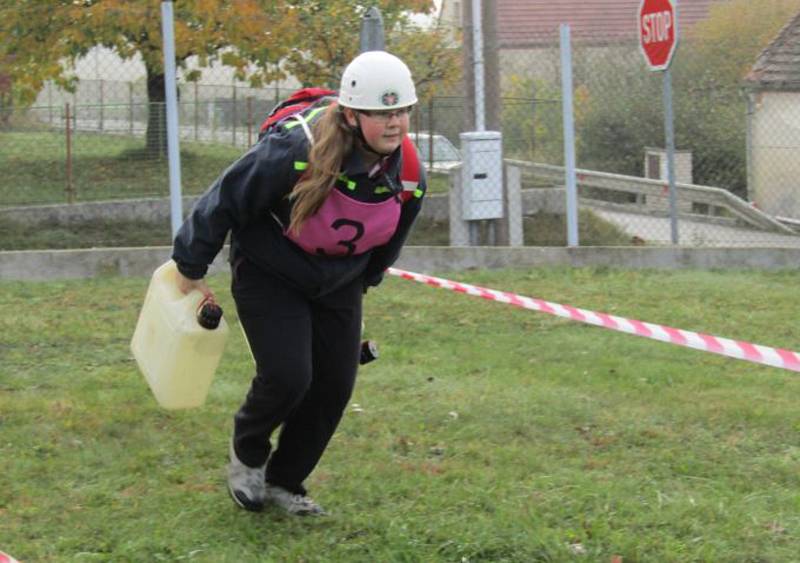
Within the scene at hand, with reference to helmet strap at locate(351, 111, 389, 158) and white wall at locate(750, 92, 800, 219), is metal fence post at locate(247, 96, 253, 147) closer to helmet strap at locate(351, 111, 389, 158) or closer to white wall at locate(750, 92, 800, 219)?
white wall at locate(750, 92, 800, 219)

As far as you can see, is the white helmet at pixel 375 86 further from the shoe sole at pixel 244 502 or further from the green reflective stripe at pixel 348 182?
the shoe sole at pixel 244 502

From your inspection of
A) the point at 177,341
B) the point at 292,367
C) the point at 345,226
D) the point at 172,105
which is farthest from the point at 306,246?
the point at 172,105

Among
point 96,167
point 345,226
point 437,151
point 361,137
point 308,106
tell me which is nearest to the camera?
point 361,137

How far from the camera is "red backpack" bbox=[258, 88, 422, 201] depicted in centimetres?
429

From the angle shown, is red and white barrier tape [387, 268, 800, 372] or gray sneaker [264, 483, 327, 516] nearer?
gray sneaker [264, 483, 327, 516]

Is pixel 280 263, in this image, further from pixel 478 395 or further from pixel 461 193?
pixel 461 193

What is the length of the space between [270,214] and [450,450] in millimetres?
1583

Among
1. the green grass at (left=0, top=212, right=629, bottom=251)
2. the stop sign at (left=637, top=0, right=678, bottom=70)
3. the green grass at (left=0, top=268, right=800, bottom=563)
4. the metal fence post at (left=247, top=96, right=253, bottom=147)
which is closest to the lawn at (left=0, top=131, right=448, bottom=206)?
the green grass at (left=0, top=212, right=629, bottom=251)

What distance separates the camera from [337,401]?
4.49 meters

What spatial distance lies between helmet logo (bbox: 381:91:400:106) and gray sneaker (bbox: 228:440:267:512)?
4.53ft

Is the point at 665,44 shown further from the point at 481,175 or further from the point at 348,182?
the point at 348,182

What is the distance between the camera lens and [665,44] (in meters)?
10.5

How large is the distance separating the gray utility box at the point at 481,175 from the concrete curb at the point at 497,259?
0.47 m

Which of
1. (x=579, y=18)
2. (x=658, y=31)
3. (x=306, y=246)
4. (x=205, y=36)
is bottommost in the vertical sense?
(x=306, y=246)
